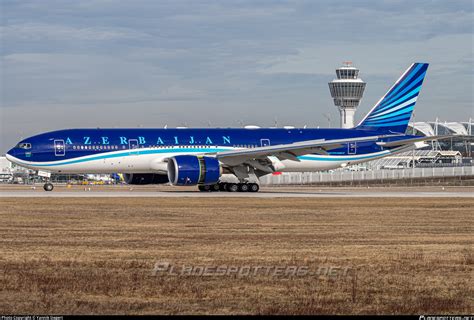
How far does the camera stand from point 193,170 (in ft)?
154

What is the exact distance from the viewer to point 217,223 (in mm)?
27281

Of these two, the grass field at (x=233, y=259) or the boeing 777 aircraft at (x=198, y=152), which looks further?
the boeing 777 aircraft at (x=198, y=152)

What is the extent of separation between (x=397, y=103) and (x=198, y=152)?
15197 mm

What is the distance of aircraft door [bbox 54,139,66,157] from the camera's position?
49.9 metres

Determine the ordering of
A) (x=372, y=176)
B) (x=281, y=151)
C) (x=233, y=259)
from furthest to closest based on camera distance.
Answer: (x=372, y=176) < (x=281, y=151) < (x=233, y=259)

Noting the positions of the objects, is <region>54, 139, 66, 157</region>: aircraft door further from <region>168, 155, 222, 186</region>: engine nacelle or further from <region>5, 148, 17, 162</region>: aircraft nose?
<region>168, 155, 222, 186</region>: engine nacelle

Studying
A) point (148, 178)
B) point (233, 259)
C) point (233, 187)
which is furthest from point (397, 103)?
point (233, 259)

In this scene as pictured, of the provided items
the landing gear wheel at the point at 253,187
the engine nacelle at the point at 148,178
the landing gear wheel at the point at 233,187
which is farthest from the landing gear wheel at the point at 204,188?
the landing gear wheel at the point at 253,187

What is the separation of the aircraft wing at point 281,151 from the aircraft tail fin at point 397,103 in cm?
693

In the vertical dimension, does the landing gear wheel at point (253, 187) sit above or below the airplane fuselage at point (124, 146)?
below

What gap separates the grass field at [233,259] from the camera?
1302 cm

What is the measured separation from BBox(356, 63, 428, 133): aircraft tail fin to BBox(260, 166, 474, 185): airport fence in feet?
78.3

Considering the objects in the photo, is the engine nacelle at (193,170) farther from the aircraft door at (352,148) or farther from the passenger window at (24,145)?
the aircraft door at (352,148)

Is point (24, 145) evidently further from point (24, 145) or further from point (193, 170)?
point (193, 170)
